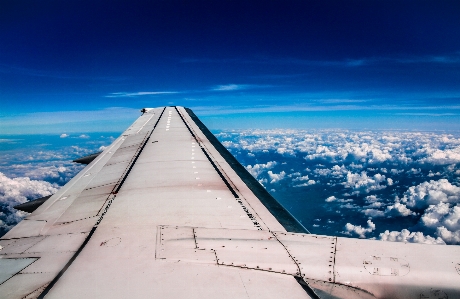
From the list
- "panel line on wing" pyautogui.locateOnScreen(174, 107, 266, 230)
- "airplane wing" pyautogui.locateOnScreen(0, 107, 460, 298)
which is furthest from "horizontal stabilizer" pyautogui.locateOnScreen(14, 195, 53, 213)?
"panel line on wing" pyautogui.locateOnScreen(174, 107, 266, 230)

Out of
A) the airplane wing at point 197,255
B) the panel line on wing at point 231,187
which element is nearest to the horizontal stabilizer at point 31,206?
the airplane wing at point 197,255

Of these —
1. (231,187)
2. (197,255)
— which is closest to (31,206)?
(231,187)

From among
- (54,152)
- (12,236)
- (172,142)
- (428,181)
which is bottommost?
(428,181)

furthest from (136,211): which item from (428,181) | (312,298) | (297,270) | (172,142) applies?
(428,181)

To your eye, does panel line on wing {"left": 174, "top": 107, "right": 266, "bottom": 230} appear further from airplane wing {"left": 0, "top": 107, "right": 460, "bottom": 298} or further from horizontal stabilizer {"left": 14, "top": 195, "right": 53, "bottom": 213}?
horizontal stabilizer {"left": 14, "top": 195, "right": 53, "bottom": 213}

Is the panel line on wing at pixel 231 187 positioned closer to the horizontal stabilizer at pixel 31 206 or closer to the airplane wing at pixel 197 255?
the airplane wing at pixel 197 255

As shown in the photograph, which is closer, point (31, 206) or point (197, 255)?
point (197, 255)

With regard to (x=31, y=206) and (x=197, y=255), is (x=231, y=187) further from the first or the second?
(x=31, y=206)

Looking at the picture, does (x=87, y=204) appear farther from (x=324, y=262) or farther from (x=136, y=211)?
(x=324, y=262)

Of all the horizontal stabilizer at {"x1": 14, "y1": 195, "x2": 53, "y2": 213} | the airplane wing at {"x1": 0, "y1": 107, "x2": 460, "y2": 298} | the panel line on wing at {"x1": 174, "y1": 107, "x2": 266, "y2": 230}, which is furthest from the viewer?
the horizontal stabilizer at {"x1": 14, "y1": 195, "x2": 53, "y2": 213}
